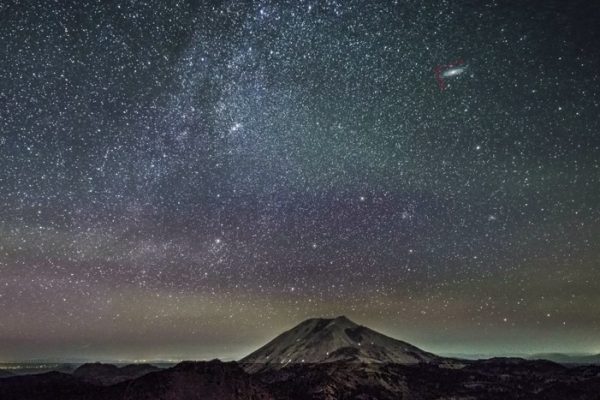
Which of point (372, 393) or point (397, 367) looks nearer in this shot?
point (372, 393)

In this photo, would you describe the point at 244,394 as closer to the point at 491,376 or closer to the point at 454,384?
the point at 454,384

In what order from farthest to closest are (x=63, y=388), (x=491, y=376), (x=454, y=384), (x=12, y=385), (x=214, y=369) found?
(x=491, y=376) < (x=454, y=384) < (x=12, y=385) < (x=63, y=388) < (x=214, y=369)

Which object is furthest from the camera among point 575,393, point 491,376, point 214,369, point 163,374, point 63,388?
point 491,376

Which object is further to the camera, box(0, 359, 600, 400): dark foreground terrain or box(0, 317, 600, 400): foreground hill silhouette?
box(0, 359, 600, 400): dark foreground terrain

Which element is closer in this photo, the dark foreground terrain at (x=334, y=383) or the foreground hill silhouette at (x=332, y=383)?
the foreground hill silhouette at (x=332, y=383)

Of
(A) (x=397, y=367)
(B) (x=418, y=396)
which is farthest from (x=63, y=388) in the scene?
(A) (x=397, y=367)

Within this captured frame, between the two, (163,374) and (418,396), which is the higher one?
(163,374)

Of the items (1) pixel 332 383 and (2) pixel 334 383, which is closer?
(1) pixel 332 383
